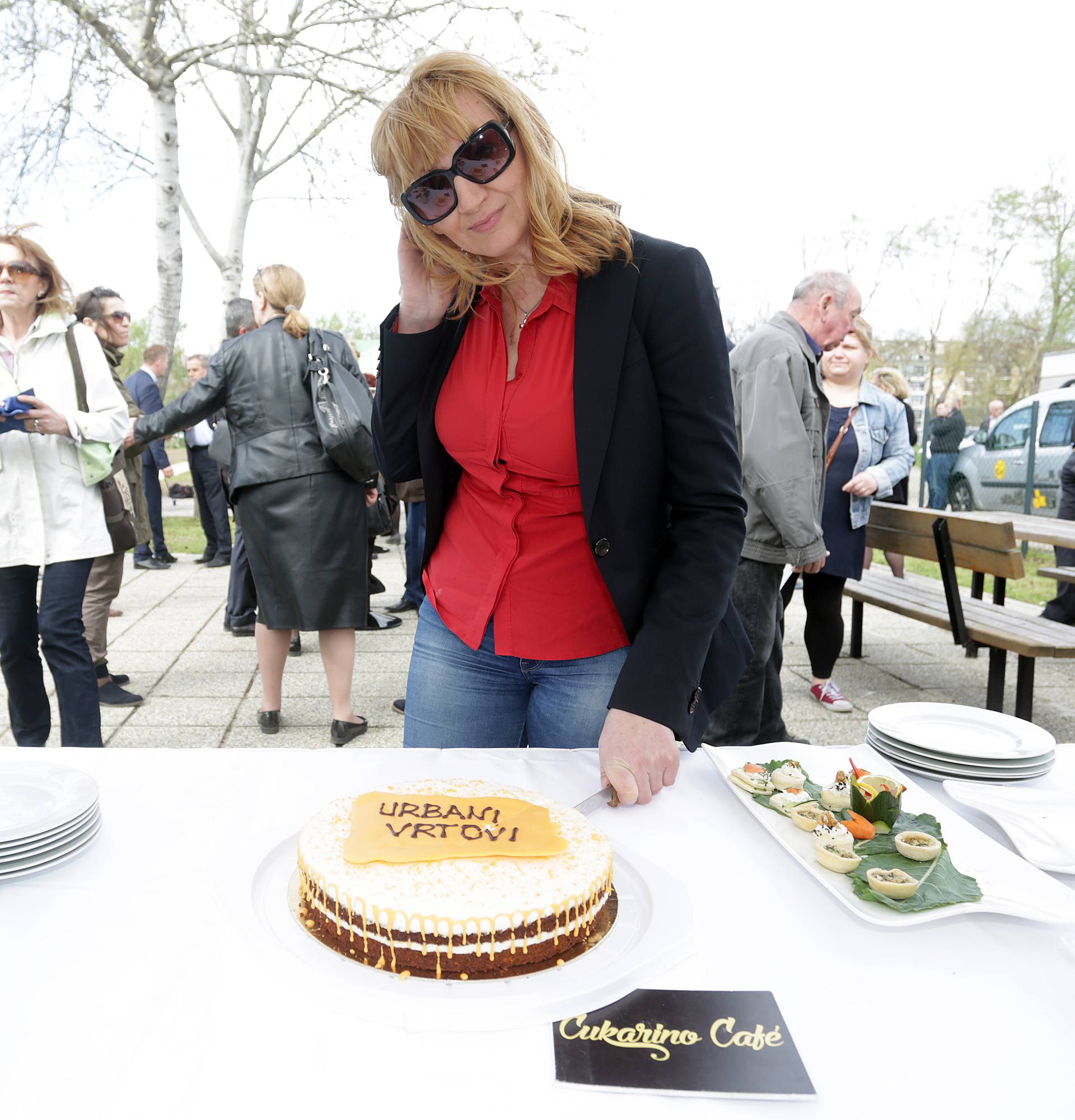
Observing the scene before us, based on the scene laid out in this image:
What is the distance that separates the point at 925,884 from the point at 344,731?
11.6ft

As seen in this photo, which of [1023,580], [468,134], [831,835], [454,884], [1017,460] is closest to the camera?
[454,884]

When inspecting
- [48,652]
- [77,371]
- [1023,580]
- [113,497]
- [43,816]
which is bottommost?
[1023,580]

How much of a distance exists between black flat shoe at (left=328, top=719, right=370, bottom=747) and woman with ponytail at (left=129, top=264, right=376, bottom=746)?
47 cm

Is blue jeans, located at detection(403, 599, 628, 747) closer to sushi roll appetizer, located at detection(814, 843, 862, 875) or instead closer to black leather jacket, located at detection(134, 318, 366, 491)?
sushi roll appetizer, located at detection(814, 843, 862, 875)

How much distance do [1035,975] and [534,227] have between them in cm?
130

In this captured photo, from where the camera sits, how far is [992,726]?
165 centimetres

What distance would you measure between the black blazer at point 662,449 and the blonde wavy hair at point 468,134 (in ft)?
0.21

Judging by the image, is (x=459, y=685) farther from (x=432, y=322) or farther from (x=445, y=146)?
(x=445, y=146)

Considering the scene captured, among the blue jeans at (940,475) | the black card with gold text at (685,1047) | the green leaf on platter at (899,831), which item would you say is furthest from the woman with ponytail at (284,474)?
the blue jeans at (940,475)

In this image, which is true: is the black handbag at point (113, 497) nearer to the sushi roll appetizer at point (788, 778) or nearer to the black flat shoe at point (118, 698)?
the black flat shoe at point (118, 698)

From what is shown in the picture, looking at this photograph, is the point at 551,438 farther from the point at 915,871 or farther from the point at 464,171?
the point at 915,871

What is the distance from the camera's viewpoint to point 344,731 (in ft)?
14.0

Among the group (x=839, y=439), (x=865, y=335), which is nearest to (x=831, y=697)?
(x=839, y=439)

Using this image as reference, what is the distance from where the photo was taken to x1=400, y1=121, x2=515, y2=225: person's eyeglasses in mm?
1452
